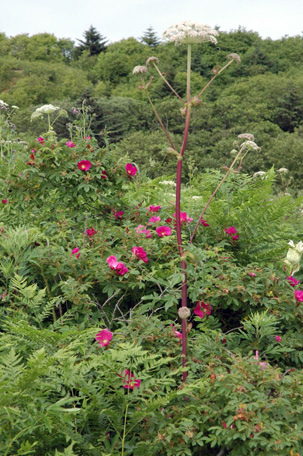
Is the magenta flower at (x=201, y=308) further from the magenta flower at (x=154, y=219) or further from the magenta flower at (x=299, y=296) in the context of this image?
the magenta flower at (x=154, y=219)

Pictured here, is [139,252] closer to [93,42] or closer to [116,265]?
[116,265]

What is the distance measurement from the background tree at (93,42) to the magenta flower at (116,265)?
167ft

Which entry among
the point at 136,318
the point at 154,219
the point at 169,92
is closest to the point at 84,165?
the point at 154,219

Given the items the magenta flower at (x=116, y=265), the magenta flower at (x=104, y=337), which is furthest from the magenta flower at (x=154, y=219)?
the magenta flower at (x=104, y=337)

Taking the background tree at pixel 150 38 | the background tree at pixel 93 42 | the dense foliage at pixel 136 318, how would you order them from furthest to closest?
the background tree at pixel 93 42
the background tree at pixel 150 38
the dense foliage at pixel 136 318

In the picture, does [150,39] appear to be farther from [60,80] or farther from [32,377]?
[32,377]

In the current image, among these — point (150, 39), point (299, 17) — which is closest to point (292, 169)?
point (299, 17)

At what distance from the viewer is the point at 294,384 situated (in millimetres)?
1843

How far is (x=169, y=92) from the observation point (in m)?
31.0

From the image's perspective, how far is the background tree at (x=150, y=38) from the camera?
4658cm

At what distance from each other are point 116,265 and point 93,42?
5233 cm

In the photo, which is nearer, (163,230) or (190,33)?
(190,33)

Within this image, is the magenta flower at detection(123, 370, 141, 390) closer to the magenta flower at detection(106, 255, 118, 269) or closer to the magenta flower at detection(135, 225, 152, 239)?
the magenta flower at detection(106, 255, 118, 269)

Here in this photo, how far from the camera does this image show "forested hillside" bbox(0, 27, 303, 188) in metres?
23.6
